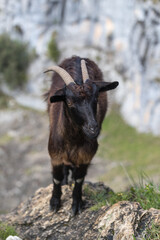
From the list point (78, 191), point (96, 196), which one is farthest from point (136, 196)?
point (78, 191)

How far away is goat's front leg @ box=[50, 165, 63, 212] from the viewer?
7.47 m

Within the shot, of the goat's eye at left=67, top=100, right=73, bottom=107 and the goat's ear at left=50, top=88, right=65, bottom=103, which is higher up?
the goat's ear at left=50, top=88, right=65, bottom=103

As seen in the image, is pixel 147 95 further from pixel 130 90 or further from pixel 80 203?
pixel 80 203

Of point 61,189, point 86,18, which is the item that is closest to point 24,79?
point 86,18

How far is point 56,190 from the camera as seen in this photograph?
7.61 meters

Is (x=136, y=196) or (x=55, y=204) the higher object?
(x=55, y=204)

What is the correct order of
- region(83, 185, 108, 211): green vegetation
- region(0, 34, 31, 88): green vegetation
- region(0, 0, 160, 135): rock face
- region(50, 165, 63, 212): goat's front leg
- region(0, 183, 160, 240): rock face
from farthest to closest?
1. region(0, 34, 31, 88): green vegetation
2. region(0, 0, 160, 135): rock face
3. region(50, 165, 63, 212): goat's front leg
4. region(83, 185, 108, 211): green vegetation
5. region(0, 183, 160, 240): rock face

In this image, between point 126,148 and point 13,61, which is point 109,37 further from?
point 126,148

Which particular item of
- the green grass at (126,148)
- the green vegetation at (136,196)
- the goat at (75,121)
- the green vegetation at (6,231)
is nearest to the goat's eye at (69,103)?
the goat at (75,121)

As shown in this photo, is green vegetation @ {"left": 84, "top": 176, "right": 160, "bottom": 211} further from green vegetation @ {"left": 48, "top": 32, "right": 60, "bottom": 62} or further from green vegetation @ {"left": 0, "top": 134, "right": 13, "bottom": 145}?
green vegetation @ {"left": 48, "top": 32, "right": 60, "bottom": 62}

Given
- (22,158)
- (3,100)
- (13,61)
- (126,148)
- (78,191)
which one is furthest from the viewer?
(13,61)

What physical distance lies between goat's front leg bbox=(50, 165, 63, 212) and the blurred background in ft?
46.7

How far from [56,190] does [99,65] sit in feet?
96.5

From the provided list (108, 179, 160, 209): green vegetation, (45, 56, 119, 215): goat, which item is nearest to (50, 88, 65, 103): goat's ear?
(45, 56, 119, 215): goat
